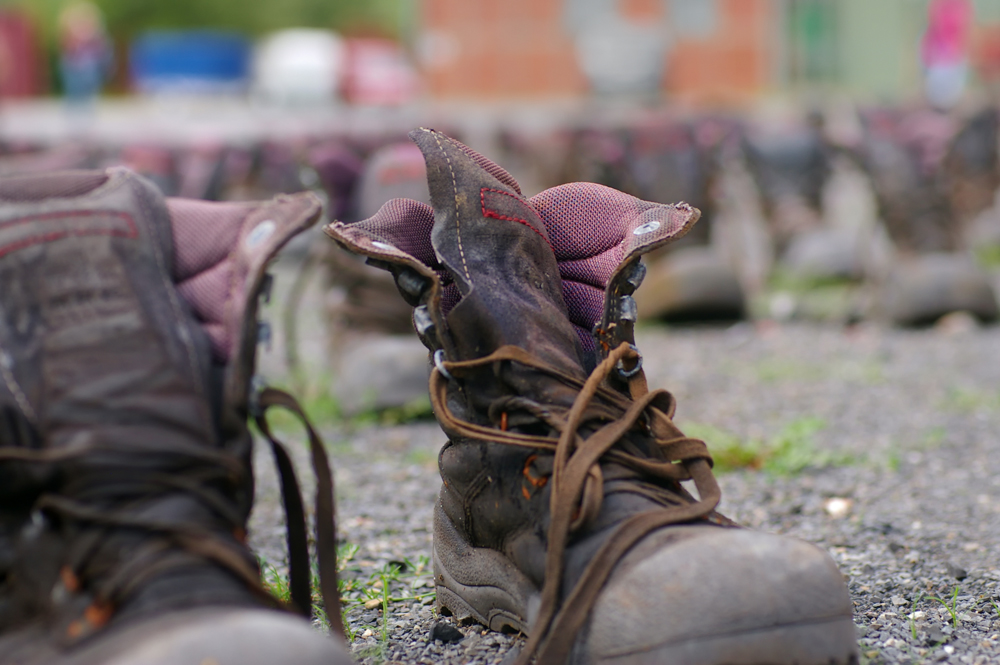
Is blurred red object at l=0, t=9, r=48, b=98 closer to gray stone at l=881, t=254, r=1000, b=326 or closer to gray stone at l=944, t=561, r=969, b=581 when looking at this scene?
gray stone at l=881, t=254, r=1000, b=326

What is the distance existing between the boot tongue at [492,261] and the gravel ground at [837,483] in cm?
50

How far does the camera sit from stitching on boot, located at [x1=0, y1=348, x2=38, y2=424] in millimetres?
1418

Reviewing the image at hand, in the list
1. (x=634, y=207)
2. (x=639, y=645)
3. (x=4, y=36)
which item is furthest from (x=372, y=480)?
(x=4, y=36)

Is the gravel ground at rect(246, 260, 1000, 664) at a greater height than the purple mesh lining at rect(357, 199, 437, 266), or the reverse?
the purple mesh lining at rect(357, 199, 437, 266)

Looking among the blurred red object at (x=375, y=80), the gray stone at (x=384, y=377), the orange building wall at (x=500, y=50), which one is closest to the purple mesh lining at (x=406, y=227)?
the gray stone at (x=384, y=377)

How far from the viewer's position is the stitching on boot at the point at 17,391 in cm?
142

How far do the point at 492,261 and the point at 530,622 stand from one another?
563mm

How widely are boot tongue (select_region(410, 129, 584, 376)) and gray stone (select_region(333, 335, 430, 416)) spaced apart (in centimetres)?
206

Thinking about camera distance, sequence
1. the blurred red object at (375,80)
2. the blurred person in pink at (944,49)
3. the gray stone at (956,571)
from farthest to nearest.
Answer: the blurred red object at (375,80) < the blurred person in pink at (944,49) < the gray stone at (956,571)

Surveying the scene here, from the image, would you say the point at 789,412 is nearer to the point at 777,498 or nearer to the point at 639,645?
the point at 777,498

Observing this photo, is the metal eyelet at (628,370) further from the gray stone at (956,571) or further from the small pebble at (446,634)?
the gray stone at (956,571)

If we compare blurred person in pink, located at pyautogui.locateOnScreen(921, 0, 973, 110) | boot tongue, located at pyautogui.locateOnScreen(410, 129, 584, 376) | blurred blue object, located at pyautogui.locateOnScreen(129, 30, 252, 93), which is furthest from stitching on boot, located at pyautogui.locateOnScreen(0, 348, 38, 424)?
blurred blue object, located at pyautogui.locateOnScreen(129, 30, 252, 93)

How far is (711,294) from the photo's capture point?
229 inches

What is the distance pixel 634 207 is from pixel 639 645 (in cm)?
78
